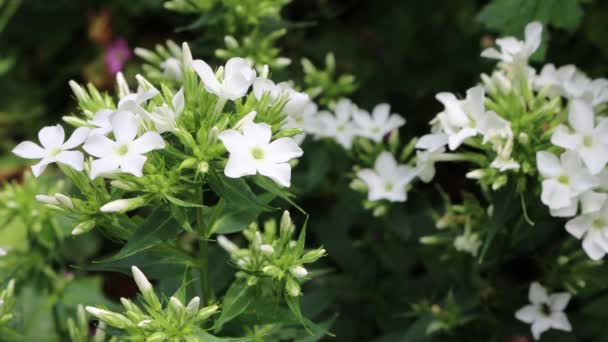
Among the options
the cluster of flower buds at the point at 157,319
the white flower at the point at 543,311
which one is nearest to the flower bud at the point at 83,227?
the cluster of flower buds at the point at 157,319

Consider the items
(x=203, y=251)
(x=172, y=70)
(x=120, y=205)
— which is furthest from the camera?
(x=172, y=70)

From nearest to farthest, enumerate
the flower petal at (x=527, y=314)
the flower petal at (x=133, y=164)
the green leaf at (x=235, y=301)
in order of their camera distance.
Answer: the flower petal at (x=133, y=164) < the green leaf at (x=235, y=301) < the flower petal at (x=527, y=314)

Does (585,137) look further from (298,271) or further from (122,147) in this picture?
(122,147)

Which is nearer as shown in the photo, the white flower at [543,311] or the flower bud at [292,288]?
the flower bud at [292,288]

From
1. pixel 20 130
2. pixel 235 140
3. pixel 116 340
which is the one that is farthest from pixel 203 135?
pixel 20 130

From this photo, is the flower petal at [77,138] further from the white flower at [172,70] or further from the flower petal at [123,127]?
the white flower at [172,70]

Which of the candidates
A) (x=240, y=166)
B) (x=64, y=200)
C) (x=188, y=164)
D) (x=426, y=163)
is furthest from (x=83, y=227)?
(x=426, y=163)
